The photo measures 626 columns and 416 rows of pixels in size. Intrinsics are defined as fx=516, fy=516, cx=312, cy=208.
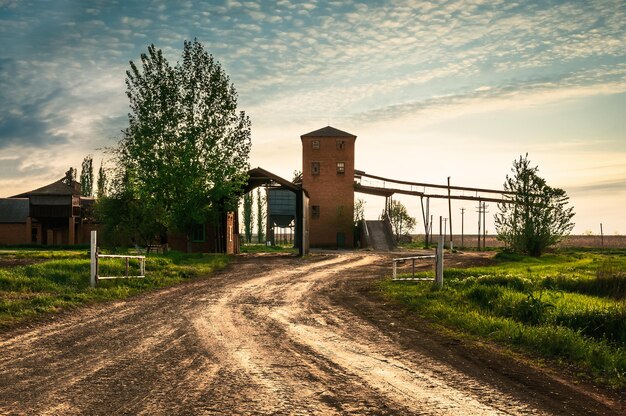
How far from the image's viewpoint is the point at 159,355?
328 inches

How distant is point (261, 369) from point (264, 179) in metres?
34.7

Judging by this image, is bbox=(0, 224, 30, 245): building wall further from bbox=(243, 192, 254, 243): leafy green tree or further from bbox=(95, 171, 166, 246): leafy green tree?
bbox=(243, 192, 254, 243): leafy green tree

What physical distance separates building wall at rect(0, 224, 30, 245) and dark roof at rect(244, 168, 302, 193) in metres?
29.4

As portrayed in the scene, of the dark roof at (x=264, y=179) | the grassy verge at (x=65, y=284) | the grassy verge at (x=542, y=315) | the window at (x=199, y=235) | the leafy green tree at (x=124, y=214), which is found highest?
the dark roof at (x=264, y=179)

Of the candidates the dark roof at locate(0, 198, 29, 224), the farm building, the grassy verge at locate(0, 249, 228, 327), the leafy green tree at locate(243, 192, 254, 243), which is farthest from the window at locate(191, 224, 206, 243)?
the leafy green tree at locate(243, 192, 254, 243)

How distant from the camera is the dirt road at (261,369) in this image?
6.03 meters

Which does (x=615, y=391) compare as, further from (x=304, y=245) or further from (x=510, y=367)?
(x=304, y=245)

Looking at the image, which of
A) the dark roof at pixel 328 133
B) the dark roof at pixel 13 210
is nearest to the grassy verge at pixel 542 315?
the dark roof at pixel 328 133

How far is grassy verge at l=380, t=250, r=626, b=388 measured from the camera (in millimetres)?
8914

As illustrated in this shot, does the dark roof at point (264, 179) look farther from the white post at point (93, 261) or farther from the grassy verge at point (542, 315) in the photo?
the white post at point (93, 261)

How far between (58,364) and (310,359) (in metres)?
3.82

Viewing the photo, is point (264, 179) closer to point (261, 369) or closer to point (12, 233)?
point (12, 233)

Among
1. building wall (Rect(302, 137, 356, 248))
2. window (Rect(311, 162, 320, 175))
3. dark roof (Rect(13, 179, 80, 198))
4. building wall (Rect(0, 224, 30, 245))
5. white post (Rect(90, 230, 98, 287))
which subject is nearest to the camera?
white post (Rect(90, 230, 98, 287))

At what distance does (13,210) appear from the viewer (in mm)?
59875
